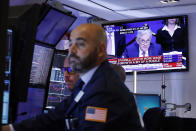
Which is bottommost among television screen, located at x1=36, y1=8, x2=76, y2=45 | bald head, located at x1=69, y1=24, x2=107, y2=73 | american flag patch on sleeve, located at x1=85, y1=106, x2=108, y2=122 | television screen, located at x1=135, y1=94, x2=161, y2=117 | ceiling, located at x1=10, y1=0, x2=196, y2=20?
television screen, located at x1=135, y1=94, x2=161, y2=117

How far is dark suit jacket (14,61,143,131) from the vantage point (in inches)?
58.4

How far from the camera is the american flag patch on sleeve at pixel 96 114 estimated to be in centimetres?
146

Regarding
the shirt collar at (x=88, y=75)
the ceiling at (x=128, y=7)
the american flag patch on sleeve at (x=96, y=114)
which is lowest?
the american flag patch on sleeve at (x=96, y=114)

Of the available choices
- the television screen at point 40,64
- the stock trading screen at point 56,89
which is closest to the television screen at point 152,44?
the stock trading screen at point 56,89

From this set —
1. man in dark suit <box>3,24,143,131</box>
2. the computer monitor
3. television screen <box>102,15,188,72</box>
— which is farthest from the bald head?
television screen <box>102,15,188,72</box>

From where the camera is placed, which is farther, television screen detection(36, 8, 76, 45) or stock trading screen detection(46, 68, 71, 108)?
stock trading screen detection(46, 68, 71, 108)

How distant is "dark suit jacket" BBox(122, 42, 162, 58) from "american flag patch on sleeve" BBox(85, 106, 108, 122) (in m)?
5.07

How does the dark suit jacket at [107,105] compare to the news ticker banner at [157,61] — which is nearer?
the dark suit jacket at [107,105]

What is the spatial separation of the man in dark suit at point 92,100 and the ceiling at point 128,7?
185 inches

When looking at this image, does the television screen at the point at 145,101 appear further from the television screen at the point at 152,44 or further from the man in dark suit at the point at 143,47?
the man in dark suit at the point at 143,47

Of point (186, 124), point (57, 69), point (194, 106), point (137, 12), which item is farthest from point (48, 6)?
point (137, 12)

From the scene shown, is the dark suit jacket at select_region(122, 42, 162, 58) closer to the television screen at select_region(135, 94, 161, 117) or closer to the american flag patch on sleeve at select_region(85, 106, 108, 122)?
the television screen at select_region(135, 94, 161, 117)

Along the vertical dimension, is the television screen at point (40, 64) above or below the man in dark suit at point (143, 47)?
below

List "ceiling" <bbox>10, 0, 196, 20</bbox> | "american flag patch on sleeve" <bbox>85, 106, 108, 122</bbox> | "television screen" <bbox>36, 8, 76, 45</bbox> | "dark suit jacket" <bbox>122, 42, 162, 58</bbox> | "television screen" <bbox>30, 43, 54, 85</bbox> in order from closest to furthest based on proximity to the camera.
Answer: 1. "american flag patch on sleeve" <bbox>85, 106, 108, 122</bbox>
2. "television screen" <bbox>36, 8, 76, 45</bbox>
3. "television screen" <bbox>30, 43, 54, 85</bbox>
4. "dark suit jacket" <bbox>122, 42, 162, 58</bbox>
5. "ceiling" <bbox>10, 0, 196, 20</bbox>
